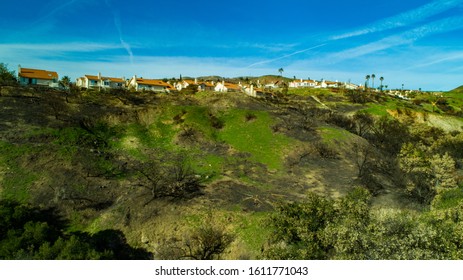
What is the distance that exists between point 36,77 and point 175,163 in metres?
73.1

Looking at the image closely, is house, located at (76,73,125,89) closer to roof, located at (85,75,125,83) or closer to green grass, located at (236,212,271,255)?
roof, located at (85,75,125,83)

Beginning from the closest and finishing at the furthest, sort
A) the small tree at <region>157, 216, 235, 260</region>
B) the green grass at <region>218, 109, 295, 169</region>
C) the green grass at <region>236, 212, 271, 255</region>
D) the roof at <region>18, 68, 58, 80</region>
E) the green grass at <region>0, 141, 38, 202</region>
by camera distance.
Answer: the small tree at <region>157, 216, 235, 260</region> → the green grass at <region>236, 212, 271, 255</region> → the green grass at <region>0, 141, 38, 202</region> → the green grass at <region>218, 109, 295, 169</region> → the roof at <region>18, 68, 58, 80</region>

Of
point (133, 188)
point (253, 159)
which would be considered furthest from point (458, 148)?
point (133, 188)

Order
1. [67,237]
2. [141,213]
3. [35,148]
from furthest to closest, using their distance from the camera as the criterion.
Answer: [35,148]
[141,213]
[67,237]

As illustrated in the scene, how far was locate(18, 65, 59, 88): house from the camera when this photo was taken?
3324 inches

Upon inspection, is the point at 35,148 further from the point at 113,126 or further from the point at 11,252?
the point at 11,252

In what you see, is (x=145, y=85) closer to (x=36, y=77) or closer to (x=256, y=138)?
(x=36, y=77)

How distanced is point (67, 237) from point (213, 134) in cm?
3098

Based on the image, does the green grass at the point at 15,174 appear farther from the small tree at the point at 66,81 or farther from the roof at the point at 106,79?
the roof at the point at 106,79

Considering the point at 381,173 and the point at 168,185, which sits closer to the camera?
the point at 168,185

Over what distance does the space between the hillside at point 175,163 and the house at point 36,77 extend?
36.0 m

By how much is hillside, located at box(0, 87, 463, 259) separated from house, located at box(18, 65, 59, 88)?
3601cm

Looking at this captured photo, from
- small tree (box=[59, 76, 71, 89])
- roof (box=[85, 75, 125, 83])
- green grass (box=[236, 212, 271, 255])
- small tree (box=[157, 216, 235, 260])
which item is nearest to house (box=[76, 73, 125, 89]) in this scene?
roof (box=[85, 75, 125, 83])

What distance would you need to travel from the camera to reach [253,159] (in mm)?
44500
